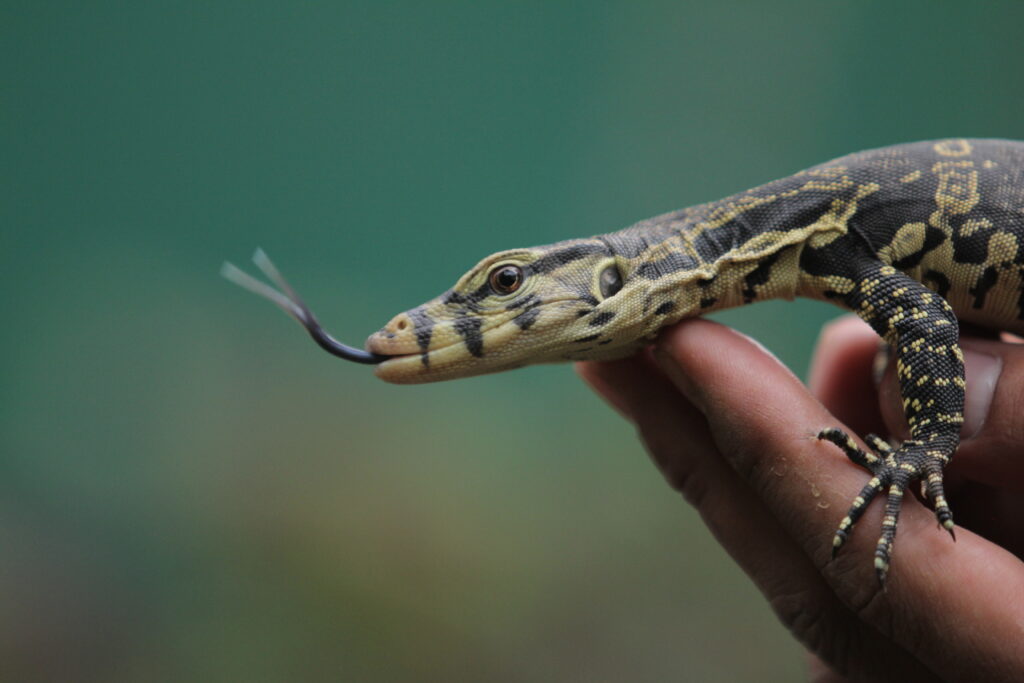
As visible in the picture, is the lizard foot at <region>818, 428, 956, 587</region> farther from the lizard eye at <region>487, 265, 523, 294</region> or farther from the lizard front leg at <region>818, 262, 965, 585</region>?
the lizard eye at <region>487, 265, 523, 294</region>

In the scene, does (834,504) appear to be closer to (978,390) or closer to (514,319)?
(978,390)

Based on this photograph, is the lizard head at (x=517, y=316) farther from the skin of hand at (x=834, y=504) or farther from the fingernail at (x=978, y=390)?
the fingernail at (x=978, y=390)

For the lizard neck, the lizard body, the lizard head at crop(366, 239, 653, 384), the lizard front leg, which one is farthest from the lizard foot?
the lizard head at crop(366, 239, 653, 384)

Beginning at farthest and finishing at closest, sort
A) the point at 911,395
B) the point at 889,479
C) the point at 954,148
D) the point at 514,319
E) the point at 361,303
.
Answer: the point at 361,303 → the point at 954,148 → the point at 514,319 → the point at 911,395 → the point at 889,479

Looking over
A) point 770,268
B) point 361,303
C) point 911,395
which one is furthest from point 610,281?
point 361,303

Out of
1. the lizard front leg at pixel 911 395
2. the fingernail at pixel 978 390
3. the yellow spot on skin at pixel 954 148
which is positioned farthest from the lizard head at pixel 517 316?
the yellow spot on skin at pixel 954 148

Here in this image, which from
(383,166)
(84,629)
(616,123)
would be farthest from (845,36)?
(84,629)
